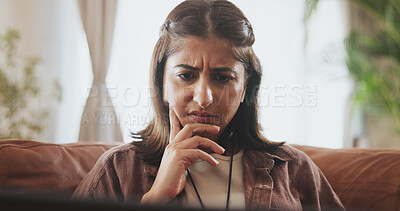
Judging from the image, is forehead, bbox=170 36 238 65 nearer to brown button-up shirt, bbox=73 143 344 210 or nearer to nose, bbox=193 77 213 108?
A: nose, bbox=193 77 213 108

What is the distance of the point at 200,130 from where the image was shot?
1.97 ft

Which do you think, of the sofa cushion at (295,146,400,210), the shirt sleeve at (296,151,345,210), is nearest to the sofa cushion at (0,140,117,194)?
the shirt sleeve at (296,151,345,210)

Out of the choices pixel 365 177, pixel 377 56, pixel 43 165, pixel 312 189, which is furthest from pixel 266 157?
pixel 377 56

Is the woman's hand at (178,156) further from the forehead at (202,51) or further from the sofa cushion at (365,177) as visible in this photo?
the sofa cushion at (365,177)

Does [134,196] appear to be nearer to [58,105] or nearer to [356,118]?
[58,105]

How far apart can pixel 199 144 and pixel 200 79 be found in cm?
11

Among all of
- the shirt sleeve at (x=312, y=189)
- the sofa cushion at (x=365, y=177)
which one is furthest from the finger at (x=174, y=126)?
the sofa cushion at (x=365, y=177)

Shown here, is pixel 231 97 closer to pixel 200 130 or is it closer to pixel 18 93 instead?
pixel 200 130

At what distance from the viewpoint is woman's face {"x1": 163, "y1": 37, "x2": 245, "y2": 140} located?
59 cm

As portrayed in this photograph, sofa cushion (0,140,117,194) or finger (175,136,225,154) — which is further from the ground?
finger (175,136,225,154)

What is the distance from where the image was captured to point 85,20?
70cm

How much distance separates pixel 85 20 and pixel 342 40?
1.83 meters

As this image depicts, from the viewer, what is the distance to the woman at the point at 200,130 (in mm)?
587

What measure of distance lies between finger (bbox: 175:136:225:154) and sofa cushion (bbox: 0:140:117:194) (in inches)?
8.4
